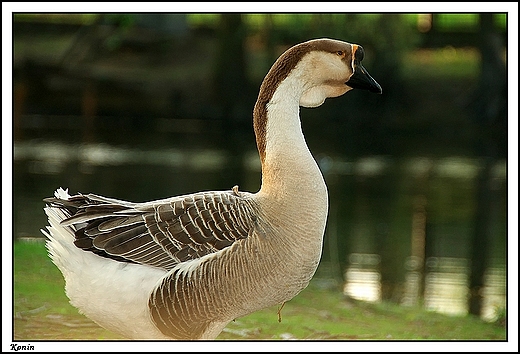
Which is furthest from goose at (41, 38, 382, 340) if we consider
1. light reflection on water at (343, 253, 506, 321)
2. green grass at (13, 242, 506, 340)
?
light reflection on water at (343, 253, 506, 321)

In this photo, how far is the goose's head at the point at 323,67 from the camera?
3559 millimetres

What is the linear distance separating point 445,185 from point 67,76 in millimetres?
11783

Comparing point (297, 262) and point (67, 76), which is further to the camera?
point (67, 76)

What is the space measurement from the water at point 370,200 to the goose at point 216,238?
3.14 meters

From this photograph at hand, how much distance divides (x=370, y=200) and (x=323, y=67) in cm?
772

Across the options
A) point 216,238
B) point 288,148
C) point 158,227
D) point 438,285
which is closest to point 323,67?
point 288,148

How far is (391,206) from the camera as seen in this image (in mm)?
10766

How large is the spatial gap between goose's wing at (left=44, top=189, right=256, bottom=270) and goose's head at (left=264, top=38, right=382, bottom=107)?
67 cm

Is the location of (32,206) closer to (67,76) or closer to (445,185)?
(445,185)

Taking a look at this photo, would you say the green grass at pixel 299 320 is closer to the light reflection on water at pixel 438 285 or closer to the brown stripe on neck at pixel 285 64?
the light reflection on water at pixel 438 285

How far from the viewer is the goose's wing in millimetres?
3391

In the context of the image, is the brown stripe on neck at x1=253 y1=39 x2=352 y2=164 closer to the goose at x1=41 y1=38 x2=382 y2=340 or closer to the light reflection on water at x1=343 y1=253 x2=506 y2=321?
the goose at x1=41 y1=38 x2=382 y2=340

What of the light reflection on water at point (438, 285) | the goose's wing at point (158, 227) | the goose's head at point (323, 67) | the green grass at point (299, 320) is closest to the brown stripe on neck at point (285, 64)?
the goose's head at point (323, 67)

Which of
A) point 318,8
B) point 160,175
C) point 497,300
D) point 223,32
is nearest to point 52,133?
point 223,32
